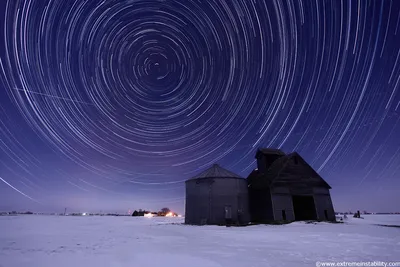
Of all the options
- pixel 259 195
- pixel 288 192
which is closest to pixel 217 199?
pixel 259 195

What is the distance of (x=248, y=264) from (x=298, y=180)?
25.2 meters

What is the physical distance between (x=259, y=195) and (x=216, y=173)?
6.64m

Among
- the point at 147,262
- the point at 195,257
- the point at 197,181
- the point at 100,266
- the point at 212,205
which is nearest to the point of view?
the point at 100,266

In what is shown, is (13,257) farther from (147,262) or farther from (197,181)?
(197,181)

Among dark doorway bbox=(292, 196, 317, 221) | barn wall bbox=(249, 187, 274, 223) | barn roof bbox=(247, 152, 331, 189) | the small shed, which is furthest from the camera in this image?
dark doorway bbox=(292, 196, 317, 221)

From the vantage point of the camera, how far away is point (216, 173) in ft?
100

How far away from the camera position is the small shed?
2845 centimetres

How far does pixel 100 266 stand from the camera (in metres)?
7.51

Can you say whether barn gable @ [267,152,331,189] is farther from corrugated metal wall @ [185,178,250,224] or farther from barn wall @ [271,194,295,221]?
corrugated metal wall @ [185,178,250,224]

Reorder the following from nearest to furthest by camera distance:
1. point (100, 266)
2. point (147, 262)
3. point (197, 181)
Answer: point (100, 266) < point (147, 262) < point (197, 181)

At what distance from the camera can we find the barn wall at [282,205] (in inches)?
1111

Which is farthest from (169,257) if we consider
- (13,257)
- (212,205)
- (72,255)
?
(212,205)

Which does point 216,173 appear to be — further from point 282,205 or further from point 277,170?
point 282,205

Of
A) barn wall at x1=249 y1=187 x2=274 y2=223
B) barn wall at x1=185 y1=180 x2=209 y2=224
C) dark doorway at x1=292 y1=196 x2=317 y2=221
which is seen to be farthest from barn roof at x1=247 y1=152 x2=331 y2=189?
barn wall at x1=185 y1=180 x2=209 y2=224
